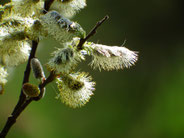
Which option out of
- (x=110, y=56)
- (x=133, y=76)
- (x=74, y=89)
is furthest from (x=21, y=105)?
(x=133, y=76)

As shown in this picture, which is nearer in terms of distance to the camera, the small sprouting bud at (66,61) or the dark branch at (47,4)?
the small sprouting bud at (66,61)

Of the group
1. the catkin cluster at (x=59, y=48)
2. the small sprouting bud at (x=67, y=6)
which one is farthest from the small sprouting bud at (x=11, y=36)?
the small sprouting bud at (x=67, y=6)

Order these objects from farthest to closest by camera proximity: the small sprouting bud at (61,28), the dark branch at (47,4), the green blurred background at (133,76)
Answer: the green blurred background at (133,76) → the dark branch at (47,4) → the small sprouting bud at (61,28)

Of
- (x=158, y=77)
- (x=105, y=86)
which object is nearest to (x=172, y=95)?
(x=158, y=77)

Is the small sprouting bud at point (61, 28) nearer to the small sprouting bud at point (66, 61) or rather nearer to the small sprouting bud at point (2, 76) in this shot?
the small sprouting bud at point (66, 61)

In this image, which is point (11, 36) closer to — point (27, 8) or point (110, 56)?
point (27, 8)

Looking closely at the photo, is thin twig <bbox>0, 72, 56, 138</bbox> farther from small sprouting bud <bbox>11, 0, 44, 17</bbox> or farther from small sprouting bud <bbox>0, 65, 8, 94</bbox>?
small sprouting bud <bbox>11, 0, 44, 17</bbox>

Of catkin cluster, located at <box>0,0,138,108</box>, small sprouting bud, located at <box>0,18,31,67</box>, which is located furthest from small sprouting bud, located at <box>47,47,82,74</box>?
small sprouting bud, located at <box>0,18,31,67</box>

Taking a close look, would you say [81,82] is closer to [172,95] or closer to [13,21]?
[13,21]
